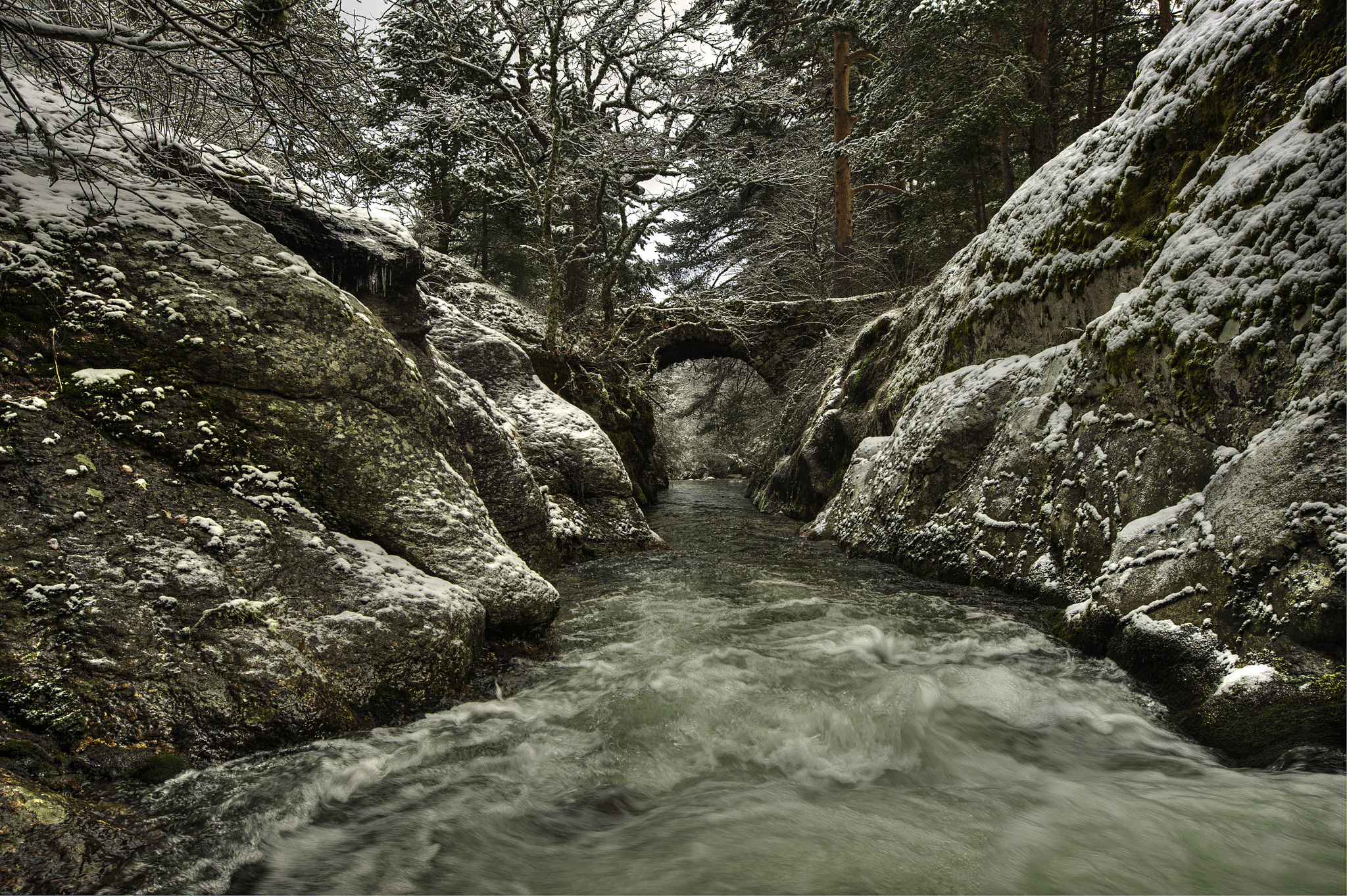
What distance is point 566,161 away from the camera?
35.1 ft

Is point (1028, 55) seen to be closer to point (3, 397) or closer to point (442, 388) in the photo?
point (442, 388)

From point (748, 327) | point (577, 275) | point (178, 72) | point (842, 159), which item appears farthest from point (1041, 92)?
point (178, 72)

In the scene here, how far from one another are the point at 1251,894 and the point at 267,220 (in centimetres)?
620

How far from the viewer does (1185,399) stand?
3.60 m

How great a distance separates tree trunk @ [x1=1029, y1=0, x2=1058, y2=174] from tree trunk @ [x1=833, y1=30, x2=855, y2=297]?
14.5 feet

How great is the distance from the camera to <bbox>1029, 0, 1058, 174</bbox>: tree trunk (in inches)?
378

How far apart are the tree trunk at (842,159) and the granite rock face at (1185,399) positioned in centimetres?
894

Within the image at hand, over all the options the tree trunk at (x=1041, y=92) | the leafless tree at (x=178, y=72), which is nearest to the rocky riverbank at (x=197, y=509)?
the leafless tree at (x=178, y=72)

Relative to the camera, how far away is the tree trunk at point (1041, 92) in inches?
378

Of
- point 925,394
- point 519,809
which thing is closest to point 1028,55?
point 925,394

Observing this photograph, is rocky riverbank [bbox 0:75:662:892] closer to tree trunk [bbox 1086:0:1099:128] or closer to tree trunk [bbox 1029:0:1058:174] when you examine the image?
tree trunk [bbox 1086:0:1099:128]

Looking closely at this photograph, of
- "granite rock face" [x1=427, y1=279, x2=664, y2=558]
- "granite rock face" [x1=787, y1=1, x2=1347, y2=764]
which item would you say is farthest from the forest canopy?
"granite rock face" [x1=787, y1=1, x2=1347, y2=764]

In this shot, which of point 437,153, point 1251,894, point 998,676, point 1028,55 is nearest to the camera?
point 1251,894

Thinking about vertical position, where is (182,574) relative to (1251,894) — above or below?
above
